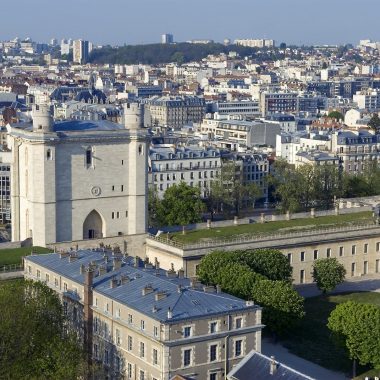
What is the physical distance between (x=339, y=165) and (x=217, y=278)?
177 ft

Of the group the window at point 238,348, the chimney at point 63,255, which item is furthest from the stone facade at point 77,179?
the window at point 238,348

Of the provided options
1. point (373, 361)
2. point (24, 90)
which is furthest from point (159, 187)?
point (24, 90)

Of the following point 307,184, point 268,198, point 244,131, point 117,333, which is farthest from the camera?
point 244,131

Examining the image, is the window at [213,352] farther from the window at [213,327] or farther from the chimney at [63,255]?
the chimney at [63,255]

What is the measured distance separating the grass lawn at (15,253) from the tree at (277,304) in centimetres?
1403

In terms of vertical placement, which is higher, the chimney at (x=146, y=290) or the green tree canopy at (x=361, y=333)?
the chimney at (x=146, y=290)

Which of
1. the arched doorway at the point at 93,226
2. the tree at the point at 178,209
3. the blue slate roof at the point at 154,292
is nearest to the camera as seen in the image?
the blue slate roof at the point at 154,292

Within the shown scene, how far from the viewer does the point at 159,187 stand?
93.7 metres

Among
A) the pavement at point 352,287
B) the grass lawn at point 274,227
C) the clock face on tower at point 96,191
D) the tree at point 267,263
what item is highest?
the clock face on tower at point 96,191

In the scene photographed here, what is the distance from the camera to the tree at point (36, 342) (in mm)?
39000

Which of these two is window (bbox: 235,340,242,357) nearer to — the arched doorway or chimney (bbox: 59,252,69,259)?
chimney (bbox: 59,252,69,259)

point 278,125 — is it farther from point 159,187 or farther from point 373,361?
point 373,361

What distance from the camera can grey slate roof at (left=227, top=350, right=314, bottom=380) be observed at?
124 ft

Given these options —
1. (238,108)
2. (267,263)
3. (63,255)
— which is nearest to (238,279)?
(267,263)
